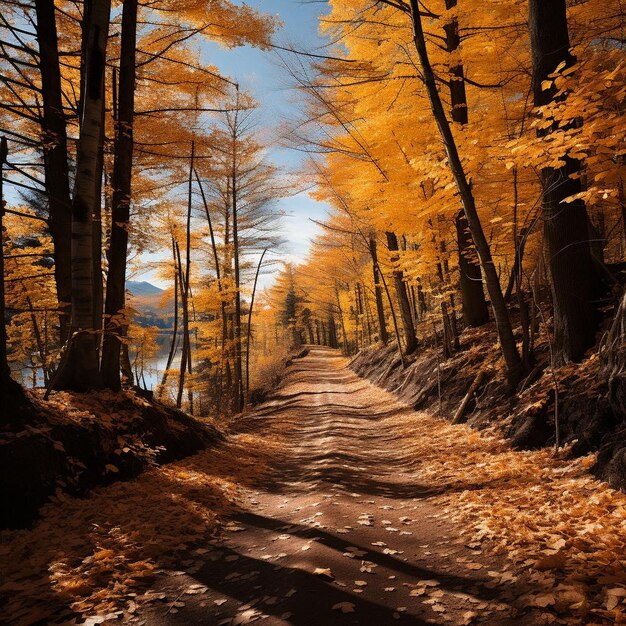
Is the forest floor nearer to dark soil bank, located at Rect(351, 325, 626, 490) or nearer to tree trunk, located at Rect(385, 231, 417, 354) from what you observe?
dark soil bank, located at Rect(351, 325, 626, 490)

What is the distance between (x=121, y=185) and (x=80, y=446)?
13.3 feet

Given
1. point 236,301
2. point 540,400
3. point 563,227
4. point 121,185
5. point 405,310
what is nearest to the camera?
point 540,400

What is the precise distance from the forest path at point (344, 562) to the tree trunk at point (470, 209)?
237 centimetres

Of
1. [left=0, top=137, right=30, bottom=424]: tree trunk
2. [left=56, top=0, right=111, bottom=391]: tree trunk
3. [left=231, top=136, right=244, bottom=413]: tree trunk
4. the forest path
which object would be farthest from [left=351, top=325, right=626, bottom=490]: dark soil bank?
[left=231, top=136, right=244, bottom=413]: tree trunk

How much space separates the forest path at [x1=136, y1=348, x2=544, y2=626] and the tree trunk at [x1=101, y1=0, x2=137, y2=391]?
11.2 ft

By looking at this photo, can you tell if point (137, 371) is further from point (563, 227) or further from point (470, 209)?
point (563, 227)

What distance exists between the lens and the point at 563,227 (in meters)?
5.67

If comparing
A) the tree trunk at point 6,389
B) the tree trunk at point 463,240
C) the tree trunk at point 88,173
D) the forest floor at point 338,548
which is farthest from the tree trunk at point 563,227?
the tree trunk at point 6,389

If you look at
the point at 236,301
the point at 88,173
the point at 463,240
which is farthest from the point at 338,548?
the point at 236,301

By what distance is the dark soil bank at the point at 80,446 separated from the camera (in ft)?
→ 12.1

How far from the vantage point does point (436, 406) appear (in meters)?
9.34

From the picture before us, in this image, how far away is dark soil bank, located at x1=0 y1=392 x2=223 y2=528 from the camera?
3701 millimetres

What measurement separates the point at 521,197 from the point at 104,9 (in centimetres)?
826

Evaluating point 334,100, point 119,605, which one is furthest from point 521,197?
point 119,605
